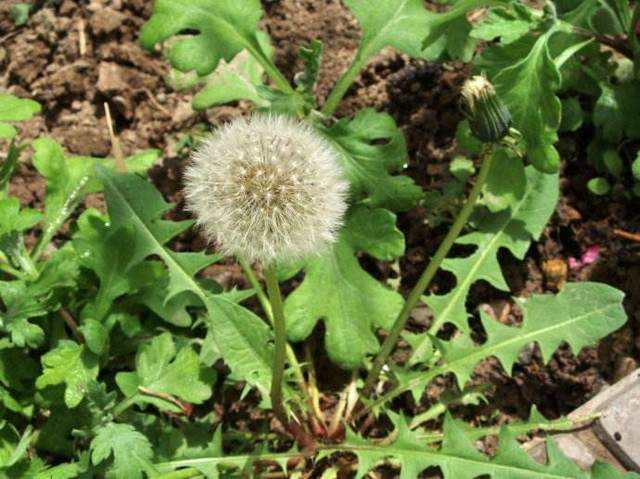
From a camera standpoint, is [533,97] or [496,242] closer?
[533,97]

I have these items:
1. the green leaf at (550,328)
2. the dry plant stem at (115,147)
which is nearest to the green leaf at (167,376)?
the dry plant stem at (115,147)

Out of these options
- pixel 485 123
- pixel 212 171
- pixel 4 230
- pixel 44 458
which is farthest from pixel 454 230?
pixel 44 458

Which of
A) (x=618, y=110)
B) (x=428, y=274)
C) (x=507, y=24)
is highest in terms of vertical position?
(x=507, y=24)

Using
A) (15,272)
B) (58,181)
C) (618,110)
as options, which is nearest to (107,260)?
(15,272)

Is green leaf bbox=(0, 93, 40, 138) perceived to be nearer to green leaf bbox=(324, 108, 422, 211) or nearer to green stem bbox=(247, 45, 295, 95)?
green stem bbox=(247, 45, 295, 95)

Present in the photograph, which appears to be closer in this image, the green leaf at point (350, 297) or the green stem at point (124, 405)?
the green stem at point (124, 405)

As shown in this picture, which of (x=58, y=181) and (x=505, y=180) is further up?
(x=505, y=180)

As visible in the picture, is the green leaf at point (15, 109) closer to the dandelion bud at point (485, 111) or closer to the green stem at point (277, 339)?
the green stem at point (277, 339)

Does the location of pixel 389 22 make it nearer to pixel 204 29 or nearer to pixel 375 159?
pixel 375 159
